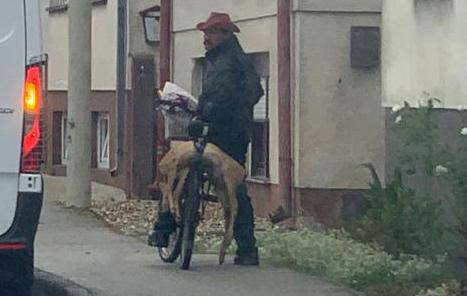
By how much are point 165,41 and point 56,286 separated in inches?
307

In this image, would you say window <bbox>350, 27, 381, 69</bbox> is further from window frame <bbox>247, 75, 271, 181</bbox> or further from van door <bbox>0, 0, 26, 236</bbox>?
van door <bbox>0, 0, 26, 236</bbox>

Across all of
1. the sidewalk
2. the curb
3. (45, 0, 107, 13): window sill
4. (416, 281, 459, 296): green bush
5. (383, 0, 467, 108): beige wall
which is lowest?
the curb

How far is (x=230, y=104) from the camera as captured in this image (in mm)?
10523

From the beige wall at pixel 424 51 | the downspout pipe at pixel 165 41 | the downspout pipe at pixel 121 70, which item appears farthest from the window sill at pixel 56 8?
the beige wall at pixel 424 51

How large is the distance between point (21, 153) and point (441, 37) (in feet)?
12.7

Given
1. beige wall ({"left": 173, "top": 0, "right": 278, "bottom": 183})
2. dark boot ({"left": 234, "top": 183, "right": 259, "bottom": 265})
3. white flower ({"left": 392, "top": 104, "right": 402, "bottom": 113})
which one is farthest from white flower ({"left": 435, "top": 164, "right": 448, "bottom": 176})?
beige wall ({"left": 173, "top": 0, "right": 278, "bottom": 183})

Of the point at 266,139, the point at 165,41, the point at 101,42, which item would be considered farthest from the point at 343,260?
the point at 101,42

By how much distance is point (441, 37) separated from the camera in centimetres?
1076

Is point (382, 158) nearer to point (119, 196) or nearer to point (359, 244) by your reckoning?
point (359, 244)

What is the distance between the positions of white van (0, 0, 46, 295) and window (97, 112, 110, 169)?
12.7 metres

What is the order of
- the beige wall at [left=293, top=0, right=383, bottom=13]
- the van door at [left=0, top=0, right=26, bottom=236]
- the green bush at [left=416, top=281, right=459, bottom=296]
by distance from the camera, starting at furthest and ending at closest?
the beige wall at [left=293, top=0, right=383, bottom=13] < the green bush at [left=416, top=281, right=459, bottom=296] < the van door at [left=0, top=0, right=26, bottom=236]

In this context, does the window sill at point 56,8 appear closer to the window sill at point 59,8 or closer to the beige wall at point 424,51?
the window sill at point 59,8

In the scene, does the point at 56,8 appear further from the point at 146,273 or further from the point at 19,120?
A: the point at 19,120

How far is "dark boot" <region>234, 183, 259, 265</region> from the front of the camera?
10836mm
